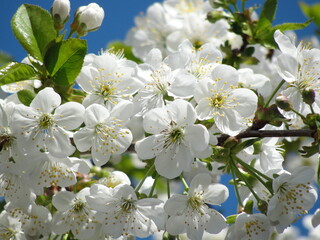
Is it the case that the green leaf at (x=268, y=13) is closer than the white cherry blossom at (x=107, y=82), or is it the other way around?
the white cherry blossom at (x=107, y=82)

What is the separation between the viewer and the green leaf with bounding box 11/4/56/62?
2.54 metres

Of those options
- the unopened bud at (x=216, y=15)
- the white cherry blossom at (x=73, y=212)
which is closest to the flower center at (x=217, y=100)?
the white cherry blossom at (x=73, y=212)

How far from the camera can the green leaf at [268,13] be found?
3.20 m

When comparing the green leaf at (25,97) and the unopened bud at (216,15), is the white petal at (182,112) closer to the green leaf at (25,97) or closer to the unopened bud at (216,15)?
the green leaf at (25,97)

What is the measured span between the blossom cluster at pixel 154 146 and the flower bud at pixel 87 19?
0.10m

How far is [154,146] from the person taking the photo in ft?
7.77

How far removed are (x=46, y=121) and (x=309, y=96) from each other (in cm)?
127

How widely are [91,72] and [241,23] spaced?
1249mm

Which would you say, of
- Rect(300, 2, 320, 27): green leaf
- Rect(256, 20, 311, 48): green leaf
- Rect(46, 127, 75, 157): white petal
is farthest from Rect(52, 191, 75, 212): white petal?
Rect(300, 2, 320, 27): green leaf

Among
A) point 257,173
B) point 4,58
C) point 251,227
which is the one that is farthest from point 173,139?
point 4,58

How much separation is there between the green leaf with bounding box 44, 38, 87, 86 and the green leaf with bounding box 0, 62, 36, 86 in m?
0.09

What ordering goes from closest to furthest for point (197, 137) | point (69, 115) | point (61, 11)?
point (197, 137)
point (69, 115)
point (61, 11)

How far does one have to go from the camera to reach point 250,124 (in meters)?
2.41

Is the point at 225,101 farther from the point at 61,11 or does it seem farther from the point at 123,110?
the point at 61,11
